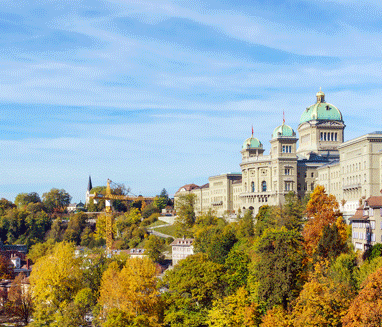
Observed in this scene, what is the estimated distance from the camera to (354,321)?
52.5m

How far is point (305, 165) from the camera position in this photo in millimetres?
147500

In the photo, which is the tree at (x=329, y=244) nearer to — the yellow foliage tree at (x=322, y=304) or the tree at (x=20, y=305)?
the yellow foliage tree at (x=322, y=304)

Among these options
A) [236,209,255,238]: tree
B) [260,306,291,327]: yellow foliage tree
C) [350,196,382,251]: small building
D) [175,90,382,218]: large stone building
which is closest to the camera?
[260,306,291,327]: yellow foliage tree

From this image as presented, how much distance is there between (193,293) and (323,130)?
3655 inches

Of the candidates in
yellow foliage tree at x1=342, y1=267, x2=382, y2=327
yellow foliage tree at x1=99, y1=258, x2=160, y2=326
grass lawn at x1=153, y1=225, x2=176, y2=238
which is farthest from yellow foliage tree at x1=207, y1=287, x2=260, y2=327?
grass lawn at x1=153, y1=225, x2=176, y2=238

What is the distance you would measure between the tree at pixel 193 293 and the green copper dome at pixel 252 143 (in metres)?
91.9

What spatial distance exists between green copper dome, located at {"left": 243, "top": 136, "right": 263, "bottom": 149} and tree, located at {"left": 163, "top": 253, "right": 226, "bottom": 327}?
91889mm

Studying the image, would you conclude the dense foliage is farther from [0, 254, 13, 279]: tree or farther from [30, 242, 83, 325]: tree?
[0, 254, 13, 279]: tree

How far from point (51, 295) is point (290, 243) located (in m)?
33.3

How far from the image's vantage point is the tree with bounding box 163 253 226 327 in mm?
70750

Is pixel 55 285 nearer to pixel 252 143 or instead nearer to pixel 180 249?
pixel 180 249

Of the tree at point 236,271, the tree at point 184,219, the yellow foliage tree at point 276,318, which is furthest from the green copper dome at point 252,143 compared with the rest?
the yellow foliage tree at point 276,318

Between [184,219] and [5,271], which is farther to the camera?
[184,219]

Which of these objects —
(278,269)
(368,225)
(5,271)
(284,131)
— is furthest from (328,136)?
(278,269)
